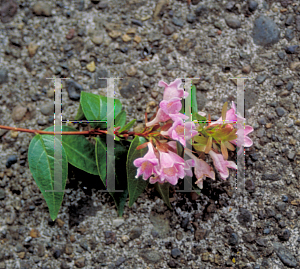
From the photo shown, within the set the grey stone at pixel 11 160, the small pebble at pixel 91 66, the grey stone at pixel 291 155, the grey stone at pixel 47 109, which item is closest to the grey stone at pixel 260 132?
the grey stone at pixel 291 155

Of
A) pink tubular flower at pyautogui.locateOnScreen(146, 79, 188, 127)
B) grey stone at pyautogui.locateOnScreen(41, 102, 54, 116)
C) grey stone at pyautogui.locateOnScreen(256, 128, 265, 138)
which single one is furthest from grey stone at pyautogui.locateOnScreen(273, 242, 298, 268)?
grey stone at pyautogui.locateOnScreen(41, 102, 54, 116)

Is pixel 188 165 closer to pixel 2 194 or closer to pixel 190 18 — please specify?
pixel 190 18

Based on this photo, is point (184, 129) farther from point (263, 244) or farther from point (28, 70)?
point (28, 70)

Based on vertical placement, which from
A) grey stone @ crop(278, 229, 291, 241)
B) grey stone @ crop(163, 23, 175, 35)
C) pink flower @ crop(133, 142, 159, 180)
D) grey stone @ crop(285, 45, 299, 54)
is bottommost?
grey stone @ crop(278, 229, 291, 241)

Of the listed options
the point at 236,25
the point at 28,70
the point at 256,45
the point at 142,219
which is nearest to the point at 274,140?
the point at 256,45

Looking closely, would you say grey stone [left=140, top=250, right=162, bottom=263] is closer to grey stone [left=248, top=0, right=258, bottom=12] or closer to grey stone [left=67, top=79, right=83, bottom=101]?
grey stone [left=67, top=79, right=83, bottom=101]

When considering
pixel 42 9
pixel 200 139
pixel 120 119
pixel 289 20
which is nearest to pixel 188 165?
pixel 200 139

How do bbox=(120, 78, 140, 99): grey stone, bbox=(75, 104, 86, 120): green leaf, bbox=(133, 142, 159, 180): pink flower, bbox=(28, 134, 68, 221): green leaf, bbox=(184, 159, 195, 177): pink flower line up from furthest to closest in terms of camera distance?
bbox=(120, 78, 140, 99): grey stone
bbox=(75, 104, 86, 120): green leaf
bbox=(28, 134, 68, 221): green leaf
bbox=(184, 159, 195, 177): pink flower
bbox=(133, 142, 159, 180): pink flower
